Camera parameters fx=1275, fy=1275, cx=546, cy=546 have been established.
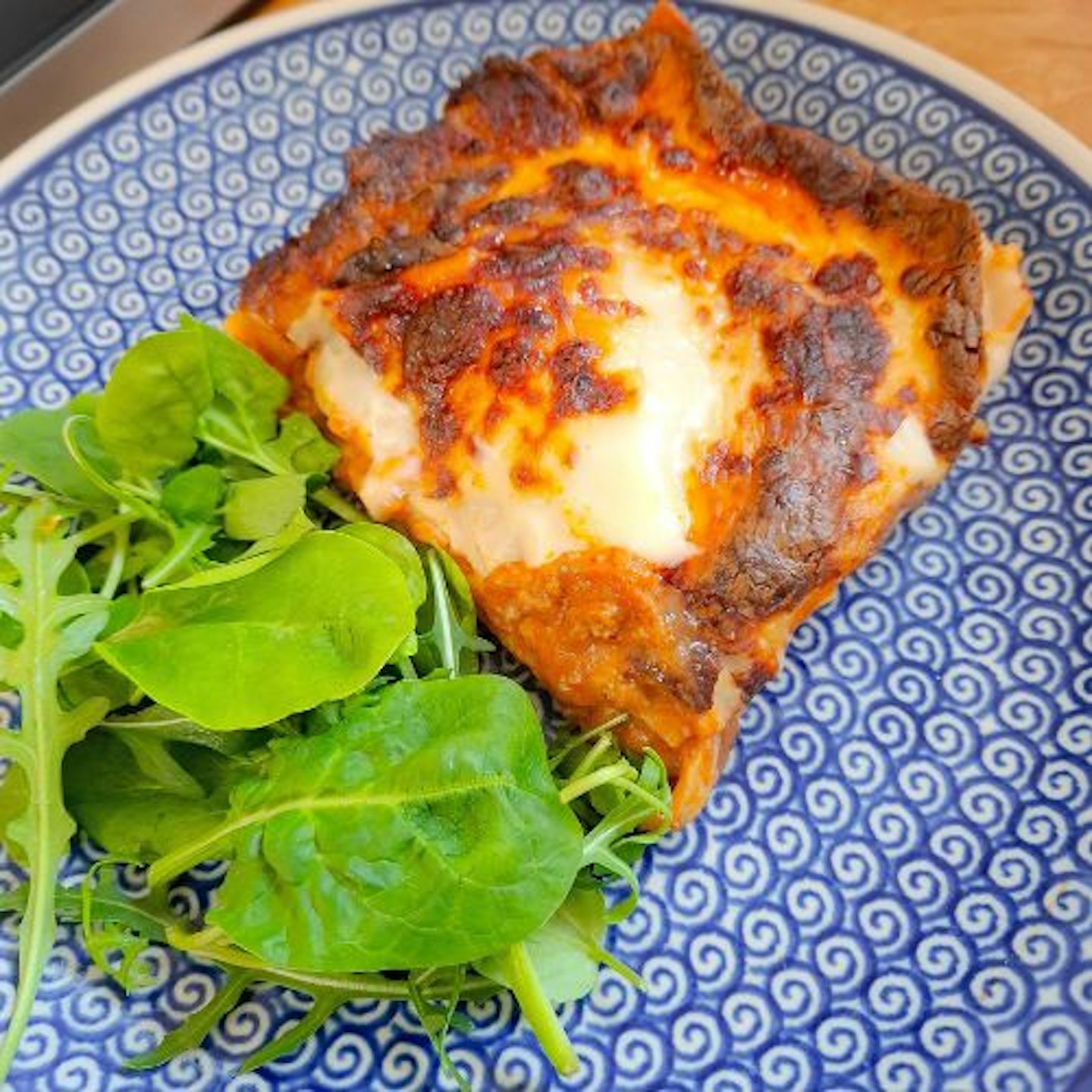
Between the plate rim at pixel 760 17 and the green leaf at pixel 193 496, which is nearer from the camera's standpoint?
the green leaf at pixel 193 496

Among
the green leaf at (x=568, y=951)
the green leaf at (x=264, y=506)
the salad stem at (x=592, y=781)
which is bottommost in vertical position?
the green leaf at (x=568, y=951)

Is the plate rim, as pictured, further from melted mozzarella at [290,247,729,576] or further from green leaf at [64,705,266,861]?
green leaf at [64,705,266,861]

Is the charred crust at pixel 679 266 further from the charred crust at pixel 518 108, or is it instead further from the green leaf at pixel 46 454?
the green leaf at pixel 46 454

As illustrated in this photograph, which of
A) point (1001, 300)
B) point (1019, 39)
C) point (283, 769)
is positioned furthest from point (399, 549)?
point (1019, 39)

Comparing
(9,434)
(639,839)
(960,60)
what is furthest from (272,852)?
(960,60)

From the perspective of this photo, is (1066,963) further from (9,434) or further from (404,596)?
(9,434)

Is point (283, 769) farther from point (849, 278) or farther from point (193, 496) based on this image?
point (849, 278)

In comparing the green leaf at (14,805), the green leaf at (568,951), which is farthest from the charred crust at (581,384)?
the green leaf at (14,805)
